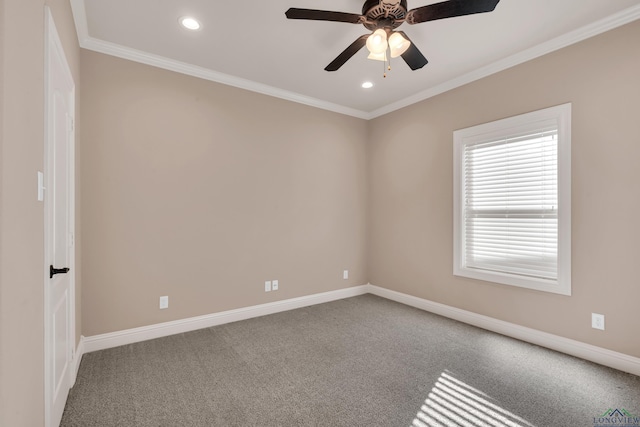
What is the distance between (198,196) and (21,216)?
7.33 ft

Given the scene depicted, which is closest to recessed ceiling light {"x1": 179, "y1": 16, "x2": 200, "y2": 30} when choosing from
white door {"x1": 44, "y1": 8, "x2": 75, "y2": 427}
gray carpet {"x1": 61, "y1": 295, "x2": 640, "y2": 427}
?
white door {"x1": 44, "y1": 8, "x2": 75, "y2": 427}

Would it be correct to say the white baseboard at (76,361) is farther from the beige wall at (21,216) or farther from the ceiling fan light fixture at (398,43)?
the ceiling fan light fixture at (398,43)

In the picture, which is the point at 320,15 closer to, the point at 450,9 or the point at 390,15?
the point at 390,15

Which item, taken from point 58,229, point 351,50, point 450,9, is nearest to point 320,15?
point 351,50

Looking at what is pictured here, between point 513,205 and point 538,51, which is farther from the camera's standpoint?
point 513,205

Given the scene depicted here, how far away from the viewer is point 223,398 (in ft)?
7.06

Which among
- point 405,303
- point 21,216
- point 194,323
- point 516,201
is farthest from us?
point 405,303

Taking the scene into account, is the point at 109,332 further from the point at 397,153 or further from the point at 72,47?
the point at 397,153

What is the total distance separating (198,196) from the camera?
3.40 m

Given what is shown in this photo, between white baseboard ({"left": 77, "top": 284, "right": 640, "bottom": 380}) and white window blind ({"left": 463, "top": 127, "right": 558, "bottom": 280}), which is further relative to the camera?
white window blind ({"left": 463, "top": 127, "right": 558, "bottom": 280})

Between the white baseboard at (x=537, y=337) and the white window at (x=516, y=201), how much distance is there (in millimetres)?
451

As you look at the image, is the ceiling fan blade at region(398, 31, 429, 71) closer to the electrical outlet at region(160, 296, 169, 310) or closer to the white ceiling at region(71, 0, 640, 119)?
the white ceiling at region(71, 0, 640, 119)

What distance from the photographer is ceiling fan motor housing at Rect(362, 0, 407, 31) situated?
197 cm

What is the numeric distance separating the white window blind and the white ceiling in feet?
2.87
